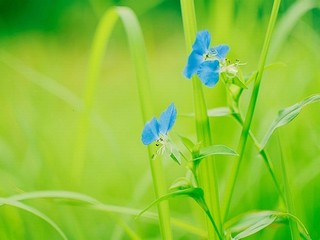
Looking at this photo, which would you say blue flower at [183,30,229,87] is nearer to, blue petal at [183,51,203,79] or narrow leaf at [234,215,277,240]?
blue petal at [183,51,203,79]

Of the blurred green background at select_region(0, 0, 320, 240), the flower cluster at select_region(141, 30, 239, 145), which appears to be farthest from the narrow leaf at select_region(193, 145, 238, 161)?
the blurred green background at select_region(0, 0, 320, 240)

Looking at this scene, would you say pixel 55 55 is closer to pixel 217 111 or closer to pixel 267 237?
pixel 267 237

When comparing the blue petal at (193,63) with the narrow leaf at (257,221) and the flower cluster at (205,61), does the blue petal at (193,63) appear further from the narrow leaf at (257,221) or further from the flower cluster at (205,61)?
the narrow leaf at (257,221)

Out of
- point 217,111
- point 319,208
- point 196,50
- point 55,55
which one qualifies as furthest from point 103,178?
point 55,55

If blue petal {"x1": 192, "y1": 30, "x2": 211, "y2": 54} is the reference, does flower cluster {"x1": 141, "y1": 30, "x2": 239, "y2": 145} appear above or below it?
below

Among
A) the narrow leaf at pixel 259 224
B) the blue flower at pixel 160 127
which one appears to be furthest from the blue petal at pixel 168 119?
the narrow leaf at pixel 259 224

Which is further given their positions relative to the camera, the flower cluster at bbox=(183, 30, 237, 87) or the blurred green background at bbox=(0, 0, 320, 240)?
the blurred green background at bbox=(0, 0, 320, 240)

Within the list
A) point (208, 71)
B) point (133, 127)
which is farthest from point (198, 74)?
point (133, 127)
